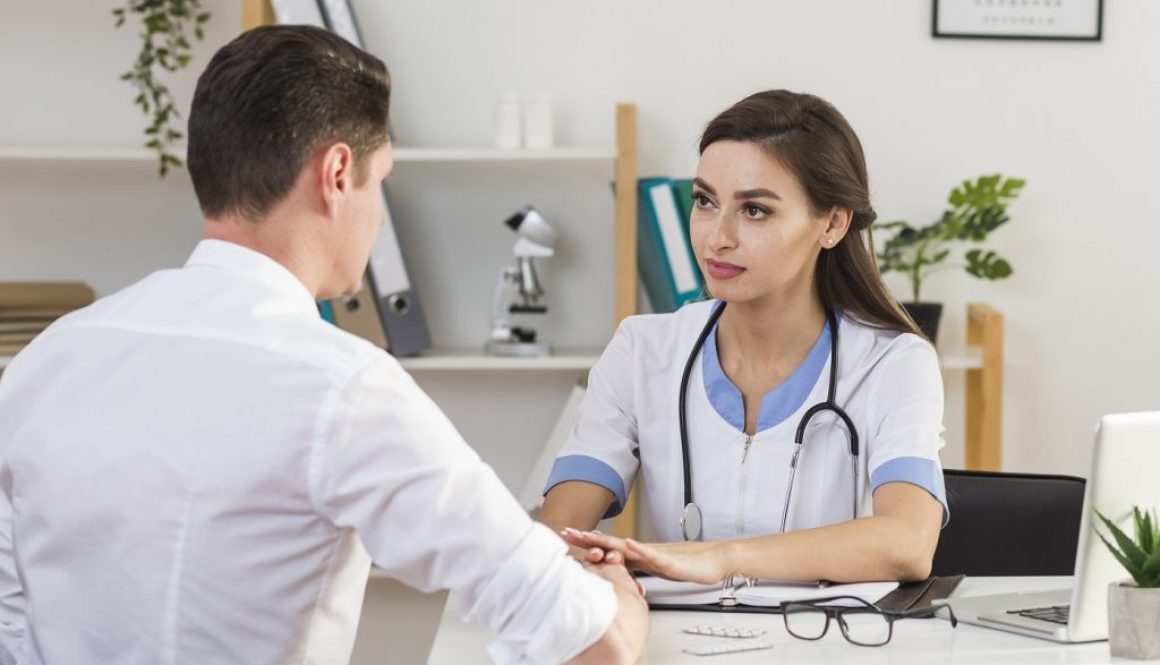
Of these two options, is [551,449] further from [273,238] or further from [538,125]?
[273,238]

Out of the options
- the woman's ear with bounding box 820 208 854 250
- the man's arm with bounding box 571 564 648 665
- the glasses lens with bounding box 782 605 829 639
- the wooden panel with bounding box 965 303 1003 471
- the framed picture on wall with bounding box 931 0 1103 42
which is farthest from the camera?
the framed picture on wall with bounding box 931 0 1103 42

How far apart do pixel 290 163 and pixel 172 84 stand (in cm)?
200

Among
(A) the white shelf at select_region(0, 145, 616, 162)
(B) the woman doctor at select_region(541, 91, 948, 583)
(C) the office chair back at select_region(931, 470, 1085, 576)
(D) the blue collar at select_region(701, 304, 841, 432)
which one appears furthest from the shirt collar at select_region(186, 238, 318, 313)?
(A) the white shelf at select_region(0, 145, 616, 162)

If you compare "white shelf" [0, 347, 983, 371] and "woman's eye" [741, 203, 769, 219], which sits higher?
"woman's eye" [741, 203, 769, 219]

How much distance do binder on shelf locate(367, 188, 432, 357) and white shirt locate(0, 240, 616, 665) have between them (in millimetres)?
1732

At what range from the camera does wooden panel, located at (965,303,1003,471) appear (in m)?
2.90

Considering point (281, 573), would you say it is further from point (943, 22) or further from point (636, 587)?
point (943, 22)

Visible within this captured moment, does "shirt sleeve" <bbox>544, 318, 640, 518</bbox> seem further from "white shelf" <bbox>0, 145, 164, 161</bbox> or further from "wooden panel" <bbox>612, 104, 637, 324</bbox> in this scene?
"white shelf" <bbox>0, 145, 164, 161</bbox>

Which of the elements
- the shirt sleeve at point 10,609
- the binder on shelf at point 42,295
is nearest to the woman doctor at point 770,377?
the shirt sleeve at point 10,609

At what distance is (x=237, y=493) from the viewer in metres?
1.06

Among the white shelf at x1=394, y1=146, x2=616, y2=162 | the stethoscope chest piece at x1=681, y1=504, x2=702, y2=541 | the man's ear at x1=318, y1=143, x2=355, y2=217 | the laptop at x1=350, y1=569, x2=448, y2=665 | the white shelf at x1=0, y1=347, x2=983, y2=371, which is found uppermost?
the man's ear at x1=318, y1=143, x2=355, y2=217

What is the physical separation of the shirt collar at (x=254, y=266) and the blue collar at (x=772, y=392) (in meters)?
0.84

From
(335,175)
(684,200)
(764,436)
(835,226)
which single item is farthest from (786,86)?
(335,175)

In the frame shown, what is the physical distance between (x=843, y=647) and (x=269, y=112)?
721mm
